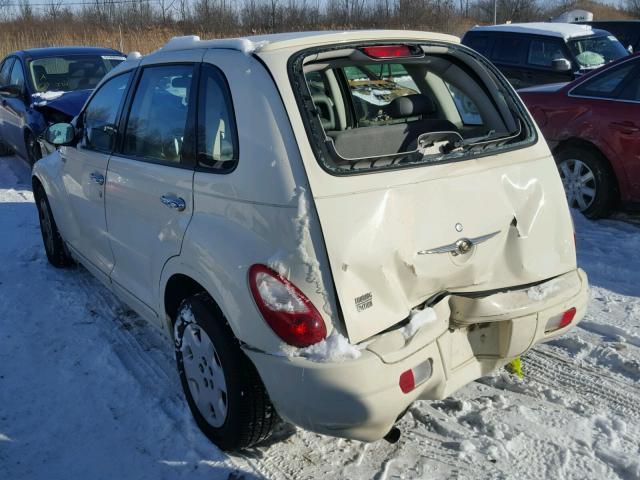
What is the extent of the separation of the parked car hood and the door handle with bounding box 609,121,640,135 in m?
5.88

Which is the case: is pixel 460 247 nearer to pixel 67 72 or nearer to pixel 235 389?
pixel 235 389

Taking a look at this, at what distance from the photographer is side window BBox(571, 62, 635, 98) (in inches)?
238

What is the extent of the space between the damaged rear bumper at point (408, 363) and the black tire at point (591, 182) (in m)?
3.51

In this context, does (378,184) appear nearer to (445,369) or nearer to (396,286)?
(396,286)

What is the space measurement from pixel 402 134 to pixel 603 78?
400cm

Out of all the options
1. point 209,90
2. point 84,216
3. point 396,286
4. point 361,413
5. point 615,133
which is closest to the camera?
point 361,413

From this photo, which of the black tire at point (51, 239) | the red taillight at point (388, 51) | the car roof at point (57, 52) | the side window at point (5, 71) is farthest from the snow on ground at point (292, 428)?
the side window at point (5, 71)

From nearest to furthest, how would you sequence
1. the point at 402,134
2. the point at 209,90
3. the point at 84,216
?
the point at 209,90
the point at 402,134
the point at 84,216

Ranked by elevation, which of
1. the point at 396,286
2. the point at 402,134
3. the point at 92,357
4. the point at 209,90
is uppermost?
the point at 209,90

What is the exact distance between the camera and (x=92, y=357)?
3.80 m

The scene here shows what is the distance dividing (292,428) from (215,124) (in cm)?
151

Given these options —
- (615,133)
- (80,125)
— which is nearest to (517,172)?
(80,125)

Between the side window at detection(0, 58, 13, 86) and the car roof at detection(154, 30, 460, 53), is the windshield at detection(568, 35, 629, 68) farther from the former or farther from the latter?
the side window at detection(0, 58, 13, 86)

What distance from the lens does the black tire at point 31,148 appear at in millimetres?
8031
